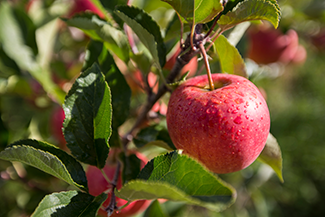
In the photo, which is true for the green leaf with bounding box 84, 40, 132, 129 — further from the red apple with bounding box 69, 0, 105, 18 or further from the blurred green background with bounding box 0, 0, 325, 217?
the red apple with bounding box 69, 0, 105, 18

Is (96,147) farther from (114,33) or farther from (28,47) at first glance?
(28,47)

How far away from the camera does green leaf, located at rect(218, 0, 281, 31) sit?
350mm

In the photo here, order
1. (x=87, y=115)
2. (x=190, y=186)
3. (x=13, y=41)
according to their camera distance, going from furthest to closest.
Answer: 1. (x=13, y=41)
2. (x=87, y=115)
3. (x=190, y=186)

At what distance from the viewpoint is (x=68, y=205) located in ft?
1.19

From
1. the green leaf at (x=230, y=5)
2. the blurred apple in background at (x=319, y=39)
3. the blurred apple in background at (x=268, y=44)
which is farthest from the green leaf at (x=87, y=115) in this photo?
the blurred apple in background at (x=319, y=39)

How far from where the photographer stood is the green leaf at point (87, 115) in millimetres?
408

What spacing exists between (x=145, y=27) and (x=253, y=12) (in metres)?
0.18

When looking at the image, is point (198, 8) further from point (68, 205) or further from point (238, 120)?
point (68, 205)

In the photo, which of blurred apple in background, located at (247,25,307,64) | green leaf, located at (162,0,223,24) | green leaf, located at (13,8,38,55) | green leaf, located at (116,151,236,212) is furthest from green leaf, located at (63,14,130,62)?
blurred apple in background, located at (247,25,307,64)

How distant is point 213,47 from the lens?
1.51 ft

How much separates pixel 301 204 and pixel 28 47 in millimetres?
3096

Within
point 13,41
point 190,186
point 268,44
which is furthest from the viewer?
point 268,44

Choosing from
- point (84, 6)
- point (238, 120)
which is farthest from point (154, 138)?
point (84, 6)

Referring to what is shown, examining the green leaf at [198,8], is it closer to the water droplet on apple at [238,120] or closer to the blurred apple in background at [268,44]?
the water droplet on apple at [238,120]
